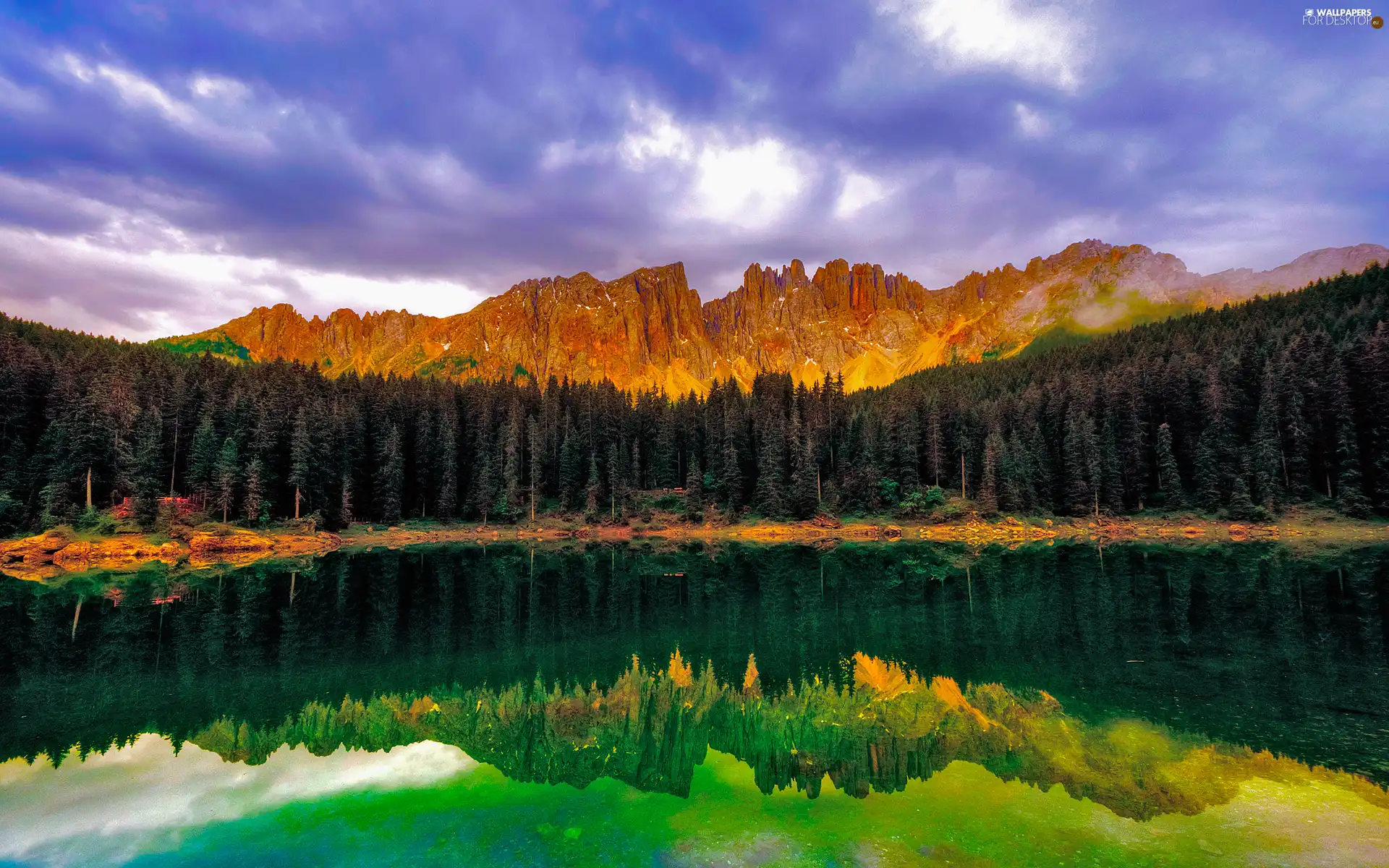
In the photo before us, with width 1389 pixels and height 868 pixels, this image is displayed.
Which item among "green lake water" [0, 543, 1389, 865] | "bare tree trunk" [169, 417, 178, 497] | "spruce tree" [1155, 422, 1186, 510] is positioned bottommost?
"green lake water" [0, 543, 1389, 865]

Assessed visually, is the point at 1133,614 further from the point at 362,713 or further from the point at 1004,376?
the point at 1004,376

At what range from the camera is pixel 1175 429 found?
88.1 m

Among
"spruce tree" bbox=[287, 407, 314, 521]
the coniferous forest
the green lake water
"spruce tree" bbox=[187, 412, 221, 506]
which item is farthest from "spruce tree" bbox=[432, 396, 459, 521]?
the green lake water

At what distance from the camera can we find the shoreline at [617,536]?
58406 mm

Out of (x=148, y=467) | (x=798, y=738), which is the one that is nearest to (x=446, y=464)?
(x=148, y=467)

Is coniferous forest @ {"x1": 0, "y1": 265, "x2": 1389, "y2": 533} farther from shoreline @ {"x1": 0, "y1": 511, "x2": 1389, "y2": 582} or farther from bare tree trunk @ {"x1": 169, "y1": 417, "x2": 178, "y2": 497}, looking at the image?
shoreline @ {"x1": 0, "y1": 511, "x2": 1389, "y2": 582}

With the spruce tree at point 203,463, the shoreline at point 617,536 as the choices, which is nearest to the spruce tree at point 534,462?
the shoreline at point 617,536

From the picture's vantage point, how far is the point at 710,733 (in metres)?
16.3

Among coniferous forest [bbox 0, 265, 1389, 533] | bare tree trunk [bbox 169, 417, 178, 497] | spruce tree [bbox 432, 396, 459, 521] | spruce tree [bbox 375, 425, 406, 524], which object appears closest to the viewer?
coniferous forest [bbox 0, 265, 1389, 533]

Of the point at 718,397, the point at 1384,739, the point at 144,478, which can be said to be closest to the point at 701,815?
the point at 1384,739

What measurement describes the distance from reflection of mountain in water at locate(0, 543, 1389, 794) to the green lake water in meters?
0.14

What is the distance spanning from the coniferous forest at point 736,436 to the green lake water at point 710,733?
4690 cm

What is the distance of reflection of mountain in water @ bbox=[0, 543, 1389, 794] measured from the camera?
578 inches

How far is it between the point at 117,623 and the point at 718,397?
96.9 m
